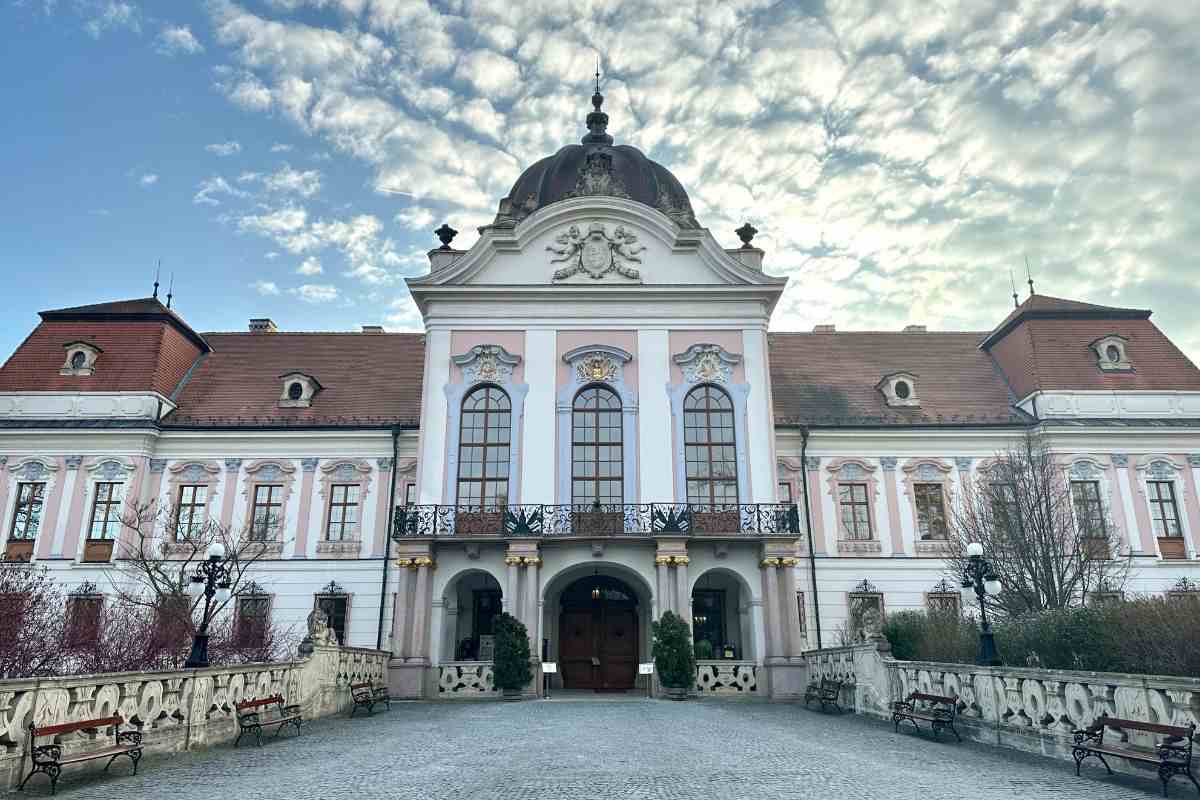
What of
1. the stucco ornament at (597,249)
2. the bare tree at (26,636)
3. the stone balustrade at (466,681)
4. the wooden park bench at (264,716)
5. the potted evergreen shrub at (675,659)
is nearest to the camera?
the wooden park bench at (264,716)

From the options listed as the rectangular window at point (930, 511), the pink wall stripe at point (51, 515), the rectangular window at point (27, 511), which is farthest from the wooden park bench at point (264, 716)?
the rectangular window at point (930, 511)

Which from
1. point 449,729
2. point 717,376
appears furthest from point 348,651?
point 717,376

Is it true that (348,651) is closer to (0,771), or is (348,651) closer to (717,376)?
(0,771)

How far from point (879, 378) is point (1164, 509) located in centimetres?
909

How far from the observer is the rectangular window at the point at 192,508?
981 inches

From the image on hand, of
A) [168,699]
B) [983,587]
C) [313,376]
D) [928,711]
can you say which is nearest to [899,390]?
[983,587]

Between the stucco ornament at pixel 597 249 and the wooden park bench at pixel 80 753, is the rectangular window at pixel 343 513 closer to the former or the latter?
the stucco ornament at pixel 597 249

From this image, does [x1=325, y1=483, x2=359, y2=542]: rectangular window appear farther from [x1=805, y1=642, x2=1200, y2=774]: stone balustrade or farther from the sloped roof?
[x1=805, y1=642, x2=1200, y2=774]: stone balustrade

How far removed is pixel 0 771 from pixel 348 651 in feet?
31.7

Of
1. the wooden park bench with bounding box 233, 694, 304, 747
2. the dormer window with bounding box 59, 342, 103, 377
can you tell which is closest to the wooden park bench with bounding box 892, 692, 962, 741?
the wooden park bench with bounding box 233, 694, 304, 747

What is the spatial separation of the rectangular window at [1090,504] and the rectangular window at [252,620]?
22116 millimetres

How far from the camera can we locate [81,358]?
26344 millimetres

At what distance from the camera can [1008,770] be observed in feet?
31.9

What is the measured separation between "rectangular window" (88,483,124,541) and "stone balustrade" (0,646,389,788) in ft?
39.7
